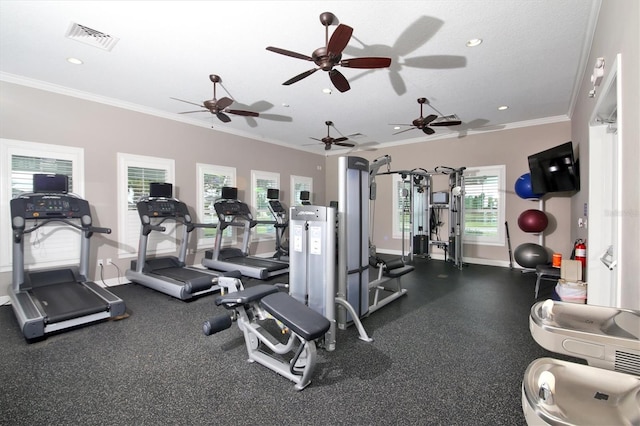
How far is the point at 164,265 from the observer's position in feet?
15.8

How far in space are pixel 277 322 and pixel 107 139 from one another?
14.1ft

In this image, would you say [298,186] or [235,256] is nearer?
[235,256]

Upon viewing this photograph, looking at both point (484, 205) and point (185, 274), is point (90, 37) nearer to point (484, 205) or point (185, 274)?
point (185, 274)

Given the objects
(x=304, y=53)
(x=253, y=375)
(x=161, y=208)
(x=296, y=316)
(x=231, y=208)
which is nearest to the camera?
(x=296, y=316)

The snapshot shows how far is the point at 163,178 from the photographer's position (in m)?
5.27

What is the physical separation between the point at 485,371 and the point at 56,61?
5.48 m

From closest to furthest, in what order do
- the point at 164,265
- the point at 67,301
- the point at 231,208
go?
the point at 67,301
the point at 164,265
the point at 231,208

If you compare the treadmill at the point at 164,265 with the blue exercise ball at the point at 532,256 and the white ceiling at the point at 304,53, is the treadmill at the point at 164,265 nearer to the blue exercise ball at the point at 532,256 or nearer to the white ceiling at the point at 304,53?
the white ceiling at the point at 304,53

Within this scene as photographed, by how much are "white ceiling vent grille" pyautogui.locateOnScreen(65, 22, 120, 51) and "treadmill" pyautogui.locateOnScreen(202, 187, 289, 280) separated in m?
2.78

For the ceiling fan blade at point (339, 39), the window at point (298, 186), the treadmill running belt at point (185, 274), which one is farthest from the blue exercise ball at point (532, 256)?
the treadmill running belt at point (185, 274)

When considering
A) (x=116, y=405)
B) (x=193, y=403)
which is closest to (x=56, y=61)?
(x=116, y=405)

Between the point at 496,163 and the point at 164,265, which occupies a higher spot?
the point at 496,163

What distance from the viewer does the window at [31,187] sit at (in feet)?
12.3

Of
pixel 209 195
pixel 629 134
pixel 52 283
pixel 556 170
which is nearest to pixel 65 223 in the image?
pixel 52 283
